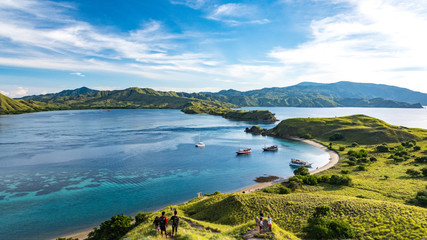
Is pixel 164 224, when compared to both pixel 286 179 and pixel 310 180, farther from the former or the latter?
pixel 286 179

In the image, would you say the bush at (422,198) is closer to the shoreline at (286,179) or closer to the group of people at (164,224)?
the shoreline at (286,179)

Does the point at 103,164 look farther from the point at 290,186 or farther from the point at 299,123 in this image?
the point at 299,123

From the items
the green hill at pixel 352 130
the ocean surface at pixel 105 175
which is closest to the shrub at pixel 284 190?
the ocean surface at pixel 105 175

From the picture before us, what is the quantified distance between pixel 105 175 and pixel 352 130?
135072 mm

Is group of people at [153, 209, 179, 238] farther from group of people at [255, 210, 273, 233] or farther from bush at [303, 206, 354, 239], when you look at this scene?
bush at [303, 206, 354, 239]

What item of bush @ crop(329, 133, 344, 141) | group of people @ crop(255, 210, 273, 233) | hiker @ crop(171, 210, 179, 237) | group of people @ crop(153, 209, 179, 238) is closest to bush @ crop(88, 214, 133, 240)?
group of people @ crop(153, 209, 179, 238)

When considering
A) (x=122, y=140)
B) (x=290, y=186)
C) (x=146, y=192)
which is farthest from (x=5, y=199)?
(x=122, y=140)

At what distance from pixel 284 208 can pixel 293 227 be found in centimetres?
543

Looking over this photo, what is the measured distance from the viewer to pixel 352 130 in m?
134

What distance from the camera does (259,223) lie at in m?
26.7

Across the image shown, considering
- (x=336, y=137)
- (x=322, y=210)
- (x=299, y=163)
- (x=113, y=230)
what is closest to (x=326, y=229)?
(x=322, y=210)

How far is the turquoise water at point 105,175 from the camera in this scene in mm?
47188

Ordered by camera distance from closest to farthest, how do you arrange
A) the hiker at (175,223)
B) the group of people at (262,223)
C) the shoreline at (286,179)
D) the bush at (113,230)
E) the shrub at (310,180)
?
the hiker at (175,223)
the group of people at (262,223)
the bush at (113,230)
the shoreline at (286,179)
the shrub at (310,180)

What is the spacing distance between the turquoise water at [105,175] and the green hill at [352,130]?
25701 millimetres
